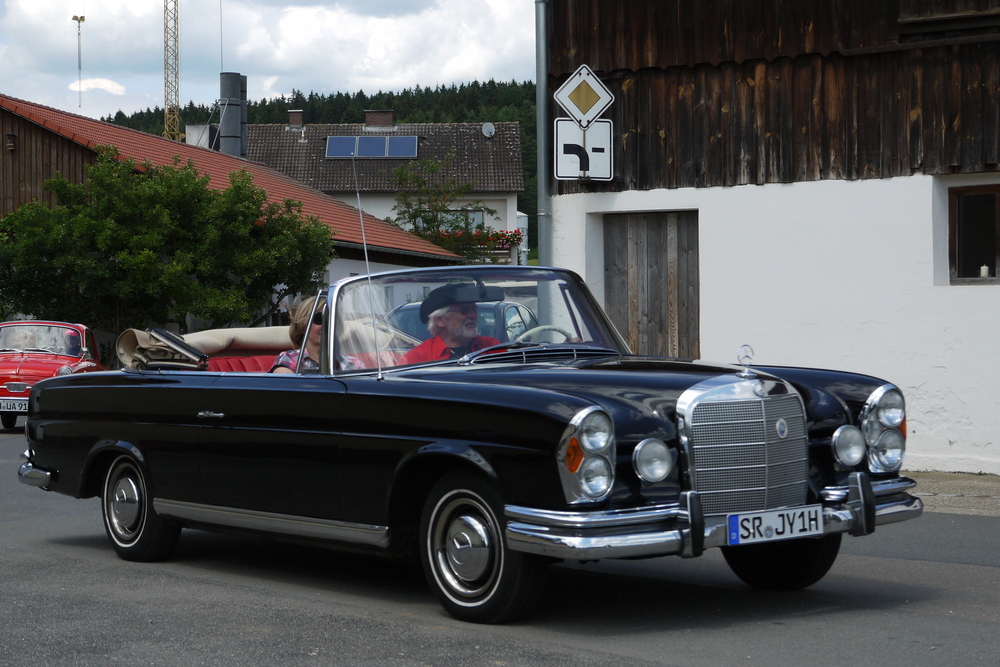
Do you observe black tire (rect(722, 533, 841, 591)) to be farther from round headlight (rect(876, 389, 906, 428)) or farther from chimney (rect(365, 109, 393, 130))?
chimney (rect(365, 109, 393, 130))

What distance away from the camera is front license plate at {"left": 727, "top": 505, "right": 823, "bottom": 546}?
538 cm

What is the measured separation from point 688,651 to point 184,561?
3.69 m

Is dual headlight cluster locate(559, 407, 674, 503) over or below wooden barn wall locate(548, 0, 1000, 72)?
below

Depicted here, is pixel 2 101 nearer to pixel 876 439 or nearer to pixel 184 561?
pixel 184 561

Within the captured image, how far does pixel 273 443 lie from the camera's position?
6559 millimetres

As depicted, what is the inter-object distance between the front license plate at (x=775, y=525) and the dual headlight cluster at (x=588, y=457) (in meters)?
0.60

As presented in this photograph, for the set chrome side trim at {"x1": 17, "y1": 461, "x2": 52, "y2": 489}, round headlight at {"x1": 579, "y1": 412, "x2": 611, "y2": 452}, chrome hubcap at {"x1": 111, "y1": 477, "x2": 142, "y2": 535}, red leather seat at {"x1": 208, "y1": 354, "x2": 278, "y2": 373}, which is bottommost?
chrome hubcap at {"x1": 111, "y1": 477, "x2": 142, "y2": 535}

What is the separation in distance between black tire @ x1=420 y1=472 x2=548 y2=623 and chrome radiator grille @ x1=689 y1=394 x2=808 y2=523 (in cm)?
79

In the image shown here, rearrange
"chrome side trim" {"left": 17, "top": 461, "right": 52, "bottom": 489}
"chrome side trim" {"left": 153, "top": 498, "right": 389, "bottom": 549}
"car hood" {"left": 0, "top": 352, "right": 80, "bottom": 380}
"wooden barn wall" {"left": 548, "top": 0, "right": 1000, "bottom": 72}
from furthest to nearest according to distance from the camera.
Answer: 1. "car hood" {"left": 0, "top": 352, "right": 80, "bottom": 380}
2. "wooden barn wall" {"left": 548, "top": 0, "right": 1000, "bottom": 72}
3. "chrome side trim" {"left": 17, "top": 461, "right": 52, "bottom": 489}
4. "chrome side trim" {"left": 153, "top": 498, "right": 389, "bottom": 549}

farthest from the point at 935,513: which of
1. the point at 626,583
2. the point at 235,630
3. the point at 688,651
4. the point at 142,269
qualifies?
the point at 142,269

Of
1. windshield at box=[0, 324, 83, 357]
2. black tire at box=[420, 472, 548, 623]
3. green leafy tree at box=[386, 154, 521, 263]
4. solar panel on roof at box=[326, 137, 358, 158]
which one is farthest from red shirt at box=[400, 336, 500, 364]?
solar panel on roof at box=[326, 137, 358, 158]

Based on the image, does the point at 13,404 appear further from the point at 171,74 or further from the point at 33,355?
the point at 171,74

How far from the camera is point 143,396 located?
24.8 feet

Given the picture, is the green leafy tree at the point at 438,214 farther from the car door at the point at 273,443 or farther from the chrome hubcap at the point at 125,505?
the car door at the point at 273,443
